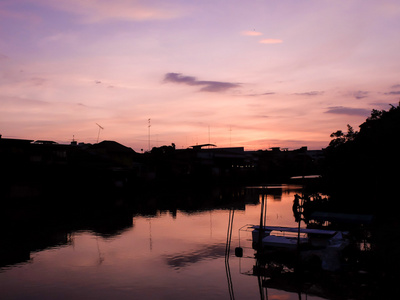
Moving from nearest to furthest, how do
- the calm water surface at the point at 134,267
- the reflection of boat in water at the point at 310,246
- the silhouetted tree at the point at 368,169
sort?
the calm water surface at the point at 134,267 → the reflection of boat in water at the point at 310,246 → the silhouetted tree at the point at 368,169

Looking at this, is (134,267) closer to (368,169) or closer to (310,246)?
(310,246)

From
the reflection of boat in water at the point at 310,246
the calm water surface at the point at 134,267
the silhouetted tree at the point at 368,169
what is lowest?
the calm water surface at the point at 134,267

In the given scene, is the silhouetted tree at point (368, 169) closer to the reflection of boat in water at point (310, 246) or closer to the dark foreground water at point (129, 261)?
the dark foreground water at point (129, 261)

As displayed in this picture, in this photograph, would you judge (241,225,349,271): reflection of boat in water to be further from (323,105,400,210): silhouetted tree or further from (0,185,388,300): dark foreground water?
(323,105,400,210): silhouetted tree

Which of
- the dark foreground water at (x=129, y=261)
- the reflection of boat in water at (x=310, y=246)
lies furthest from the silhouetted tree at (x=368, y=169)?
the reflection of boat in water at (x=310, y=246)

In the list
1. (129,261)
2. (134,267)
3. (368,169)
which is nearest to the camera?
(134,267)

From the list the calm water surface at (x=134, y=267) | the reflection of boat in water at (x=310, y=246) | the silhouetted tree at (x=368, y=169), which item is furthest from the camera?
the silhouetted tree at (x=368, y=169)

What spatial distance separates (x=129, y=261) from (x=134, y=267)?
137 centimetres

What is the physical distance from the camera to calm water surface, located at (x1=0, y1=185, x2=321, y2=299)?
17859 millimetres

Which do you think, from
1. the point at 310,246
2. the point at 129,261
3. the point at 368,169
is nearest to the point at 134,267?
the point at 129,261

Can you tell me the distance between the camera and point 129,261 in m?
23.1

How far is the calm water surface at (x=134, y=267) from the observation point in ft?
58.6

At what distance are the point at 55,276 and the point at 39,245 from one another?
827 centimetres

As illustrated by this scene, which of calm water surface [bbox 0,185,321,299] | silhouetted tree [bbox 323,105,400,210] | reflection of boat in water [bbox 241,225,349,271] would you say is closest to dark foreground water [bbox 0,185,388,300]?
calm water surface [bbox 0,185,321,299]
